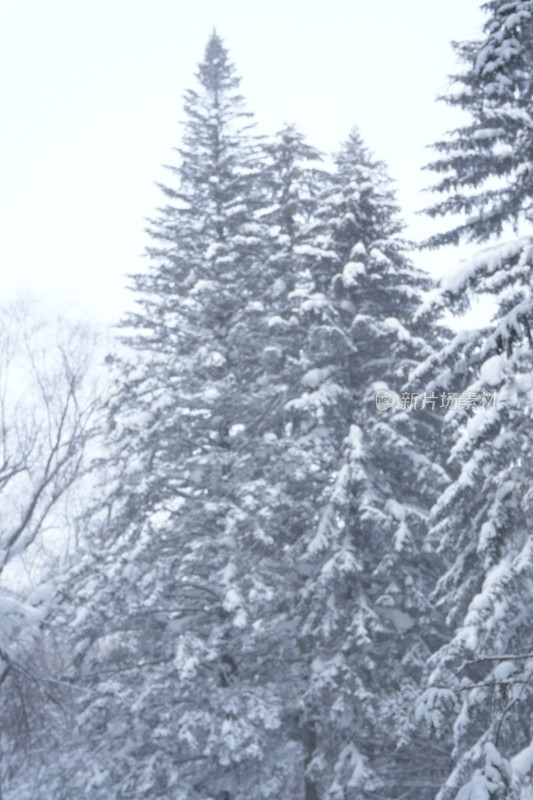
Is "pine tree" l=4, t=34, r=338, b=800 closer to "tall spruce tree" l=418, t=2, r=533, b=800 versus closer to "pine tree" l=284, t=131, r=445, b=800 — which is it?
"pine tree" l=284, t=131, r=445, b=800

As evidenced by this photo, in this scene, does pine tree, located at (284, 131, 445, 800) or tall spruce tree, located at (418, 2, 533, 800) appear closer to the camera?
tall spruce tree, located at (418, 2, 533, 800)

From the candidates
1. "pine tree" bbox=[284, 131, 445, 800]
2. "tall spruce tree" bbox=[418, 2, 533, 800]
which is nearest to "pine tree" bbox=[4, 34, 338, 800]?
"pine tree" bbox=[284, 131, 445, 800]

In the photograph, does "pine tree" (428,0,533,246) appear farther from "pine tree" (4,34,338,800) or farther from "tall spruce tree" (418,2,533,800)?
"pine tree" (4,34,338,800)

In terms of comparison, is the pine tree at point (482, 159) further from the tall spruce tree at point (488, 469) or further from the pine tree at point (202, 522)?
the pine tree at point (202, 522)

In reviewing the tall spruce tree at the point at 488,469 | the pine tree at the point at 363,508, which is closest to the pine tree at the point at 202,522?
the pine tree at the point at 363,508

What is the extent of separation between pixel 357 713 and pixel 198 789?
121 inches

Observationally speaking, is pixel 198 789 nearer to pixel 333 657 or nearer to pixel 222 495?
pixel 333 657

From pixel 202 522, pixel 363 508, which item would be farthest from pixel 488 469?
pixel 202 522

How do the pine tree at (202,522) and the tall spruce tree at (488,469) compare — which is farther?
the pine tree at (202,522)

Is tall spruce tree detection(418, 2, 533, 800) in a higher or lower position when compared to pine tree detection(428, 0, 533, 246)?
lower

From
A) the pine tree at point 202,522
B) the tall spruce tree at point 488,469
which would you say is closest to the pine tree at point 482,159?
the tall spruce tree at point 488,469

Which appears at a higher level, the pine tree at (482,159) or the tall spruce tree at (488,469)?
the pine tree at (482,159)

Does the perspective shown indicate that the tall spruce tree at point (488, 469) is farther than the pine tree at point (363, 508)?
No

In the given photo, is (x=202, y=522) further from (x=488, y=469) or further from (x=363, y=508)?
(x=488, y=469)
